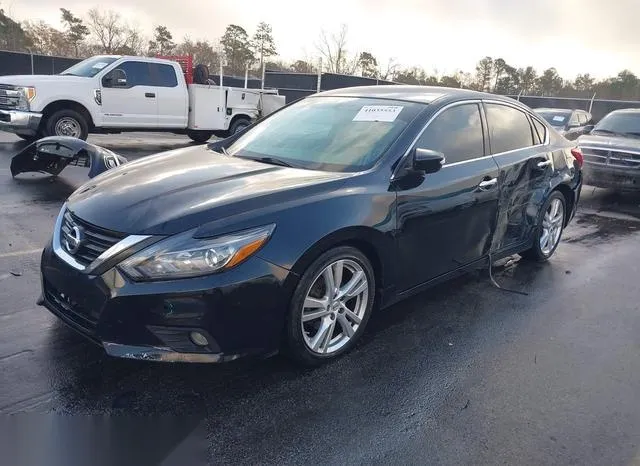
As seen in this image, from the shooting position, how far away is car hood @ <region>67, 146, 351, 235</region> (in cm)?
278

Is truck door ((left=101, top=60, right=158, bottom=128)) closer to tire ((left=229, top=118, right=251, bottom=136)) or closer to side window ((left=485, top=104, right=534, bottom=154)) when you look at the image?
tire ((left=229, top=118, right=251, bottom=136))

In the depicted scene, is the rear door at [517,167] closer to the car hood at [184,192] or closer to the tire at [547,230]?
the tire at [547,230]

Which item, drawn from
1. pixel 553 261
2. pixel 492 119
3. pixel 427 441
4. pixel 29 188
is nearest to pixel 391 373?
pixel 427 441

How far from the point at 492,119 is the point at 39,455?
4051 millimetres

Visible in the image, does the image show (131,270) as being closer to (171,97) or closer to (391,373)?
(391,373)

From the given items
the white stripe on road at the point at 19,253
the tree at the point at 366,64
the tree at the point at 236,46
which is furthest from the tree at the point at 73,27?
the white stripe on road at the point at 19,253

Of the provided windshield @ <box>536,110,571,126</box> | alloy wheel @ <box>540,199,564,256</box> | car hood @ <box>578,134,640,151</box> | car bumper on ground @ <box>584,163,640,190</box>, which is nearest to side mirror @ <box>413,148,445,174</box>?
alloy wheel @ <box>540,199,564,256</box>

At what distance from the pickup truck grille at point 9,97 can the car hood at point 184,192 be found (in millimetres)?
8174

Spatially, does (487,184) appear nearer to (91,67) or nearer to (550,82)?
(91,67)

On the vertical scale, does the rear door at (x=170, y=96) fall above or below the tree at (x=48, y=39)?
below

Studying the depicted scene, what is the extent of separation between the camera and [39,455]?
2410mm

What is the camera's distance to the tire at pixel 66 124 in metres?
10.6

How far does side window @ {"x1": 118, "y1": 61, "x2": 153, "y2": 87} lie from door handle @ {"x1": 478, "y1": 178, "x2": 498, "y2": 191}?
9.65 m

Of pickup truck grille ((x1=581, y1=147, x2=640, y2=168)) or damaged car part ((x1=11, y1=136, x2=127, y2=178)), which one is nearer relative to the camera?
damaged car part ((x1=11, y1=136, x2=127, y2=178))
